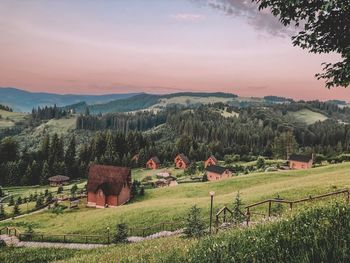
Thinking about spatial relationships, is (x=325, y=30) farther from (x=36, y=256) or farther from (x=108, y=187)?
(x=108, y=187)

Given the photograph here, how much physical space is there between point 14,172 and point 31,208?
6180 centimetres

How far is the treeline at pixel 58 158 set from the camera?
133625 millimetres

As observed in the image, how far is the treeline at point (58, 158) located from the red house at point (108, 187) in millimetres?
59056

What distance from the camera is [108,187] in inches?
3103

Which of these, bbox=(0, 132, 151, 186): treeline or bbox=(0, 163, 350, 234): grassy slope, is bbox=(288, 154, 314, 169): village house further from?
bbox=(0, 132, 151, 186): treeline

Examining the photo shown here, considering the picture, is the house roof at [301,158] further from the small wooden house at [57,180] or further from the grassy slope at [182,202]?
the small wooden house at [57,180]

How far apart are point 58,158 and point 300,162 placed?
95424 millimetres

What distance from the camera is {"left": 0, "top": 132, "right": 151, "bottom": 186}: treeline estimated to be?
13362 centimetres

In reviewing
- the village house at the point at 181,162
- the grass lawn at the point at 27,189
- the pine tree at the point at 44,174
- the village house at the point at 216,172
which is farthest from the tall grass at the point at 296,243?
the village house at the point at 181,162

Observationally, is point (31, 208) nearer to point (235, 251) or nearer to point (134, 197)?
point (134, 197)

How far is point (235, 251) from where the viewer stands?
925cm

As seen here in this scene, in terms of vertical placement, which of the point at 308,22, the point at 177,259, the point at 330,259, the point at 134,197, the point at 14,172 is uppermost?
the point at 308,22

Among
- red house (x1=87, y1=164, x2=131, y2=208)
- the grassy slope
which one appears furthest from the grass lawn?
the grassy slope

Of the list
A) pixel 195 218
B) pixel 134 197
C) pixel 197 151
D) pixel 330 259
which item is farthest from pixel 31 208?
pixel 197 151
